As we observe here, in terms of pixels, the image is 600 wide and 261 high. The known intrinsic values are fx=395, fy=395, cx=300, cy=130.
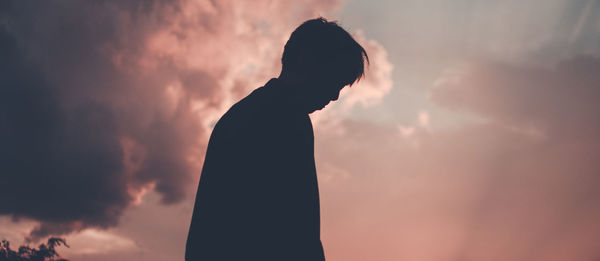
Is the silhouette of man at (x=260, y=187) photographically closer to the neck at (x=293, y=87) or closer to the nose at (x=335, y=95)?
the neck at (x=293, y=87)

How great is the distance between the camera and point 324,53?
257 cm

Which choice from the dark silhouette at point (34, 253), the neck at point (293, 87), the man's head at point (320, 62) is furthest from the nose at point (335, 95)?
the dark silhouette at point (34, 253)

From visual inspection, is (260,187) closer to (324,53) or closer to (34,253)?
(324,53)

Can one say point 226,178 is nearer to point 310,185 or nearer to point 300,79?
point 310,185

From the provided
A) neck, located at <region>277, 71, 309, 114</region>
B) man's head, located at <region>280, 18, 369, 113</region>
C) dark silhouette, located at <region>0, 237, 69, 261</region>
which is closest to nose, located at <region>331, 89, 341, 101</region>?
man's head, located at <region>280, 18, 369, 113</region>

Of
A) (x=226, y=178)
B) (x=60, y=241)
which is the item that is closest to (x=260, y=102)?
(x=226, y=178)

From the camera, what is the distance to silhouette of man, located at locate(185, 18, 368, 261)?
6.15ft

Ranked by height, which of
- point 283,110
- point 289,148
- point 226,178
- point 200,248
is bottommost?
point 200,248

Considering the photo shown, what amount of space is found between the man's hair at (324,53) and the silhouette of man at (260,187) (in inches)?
12.0

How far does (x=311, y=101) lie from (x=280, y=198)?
2.33ft

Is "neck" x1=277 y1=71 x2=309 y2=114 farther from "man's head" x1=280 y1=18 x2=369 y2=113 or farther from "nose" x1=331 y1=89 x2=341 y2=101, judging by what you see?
"nose" x1=331 y1=89 x2=341 y2=101

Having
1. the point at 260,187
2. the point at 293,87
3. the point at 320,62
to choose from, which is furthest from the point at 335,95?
the point at 260,187

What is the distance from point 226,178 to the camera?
194cm

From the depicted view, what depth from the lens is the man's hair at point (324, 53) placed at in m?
2.50
